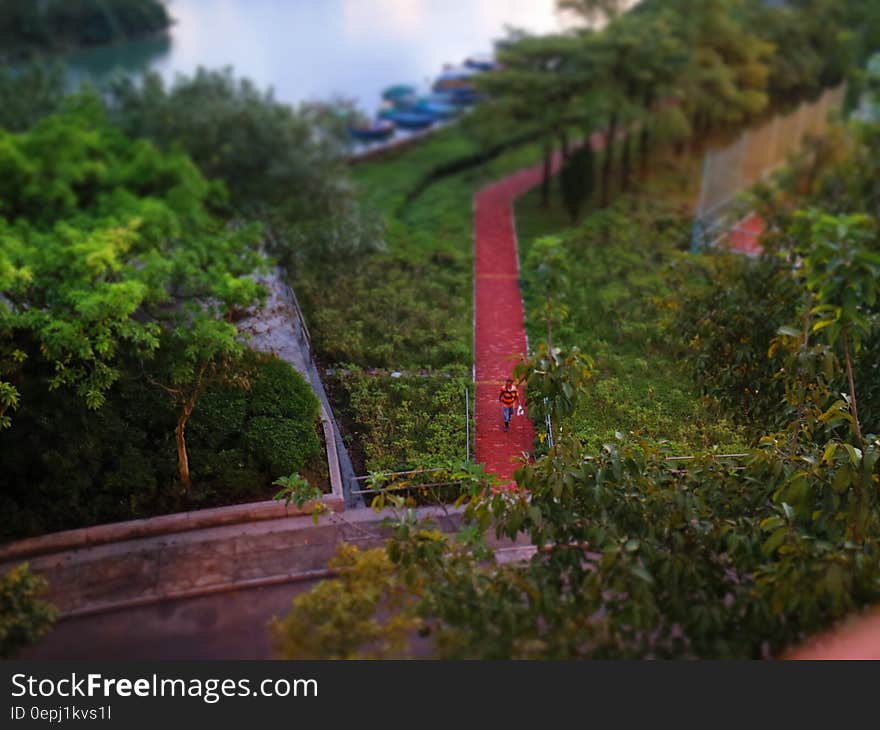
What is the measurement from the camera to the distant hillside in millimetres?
36312

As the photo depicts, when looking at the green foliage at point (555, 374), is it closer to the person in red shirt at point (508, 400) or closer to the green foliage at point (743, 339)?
the green foliage at point (743, 339)

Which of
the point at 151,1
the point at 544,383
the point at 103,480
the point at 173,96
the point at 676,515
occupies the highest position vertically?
the point at 151,1

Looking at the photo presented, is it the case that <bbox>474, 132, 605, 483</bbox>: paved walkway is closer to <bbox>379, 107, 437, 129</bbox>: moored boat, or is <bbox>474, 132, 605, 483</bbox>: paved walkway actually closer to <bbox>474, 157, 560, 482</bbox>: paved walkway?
<bbox>474, 157, 560, 482</bbox>: paved walkway

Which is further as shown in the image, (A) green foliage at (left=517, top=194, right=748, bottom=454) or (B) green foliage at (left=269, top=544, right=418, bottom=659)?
(A) green foliage at (left=517, top=194, right=748, bottom=454)

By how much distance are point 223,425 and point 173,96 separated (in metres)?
12.2

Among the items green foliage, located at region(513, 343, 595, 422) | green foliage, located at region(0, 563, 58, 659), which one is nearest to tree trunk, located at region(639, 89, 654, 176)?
green foliage, located at region(513, 343, 595, 422)

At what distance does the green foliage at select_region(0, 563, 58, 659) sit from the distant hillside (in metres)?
36.6

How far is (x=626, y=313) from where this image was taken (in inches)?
484

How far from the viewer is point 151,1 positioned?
42.5 meters

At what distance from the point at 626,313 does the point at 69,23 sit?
36.4 m

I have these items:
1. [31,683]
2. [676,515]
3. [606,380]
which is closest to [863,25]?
[606,380]

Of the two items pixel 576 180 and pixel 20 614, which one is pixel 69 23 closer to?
pixel 576 180

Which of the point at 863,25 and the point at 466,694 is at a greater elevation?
the point at 863,25

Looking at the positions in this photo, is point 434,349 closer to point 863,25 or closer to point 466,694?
point 466,694
